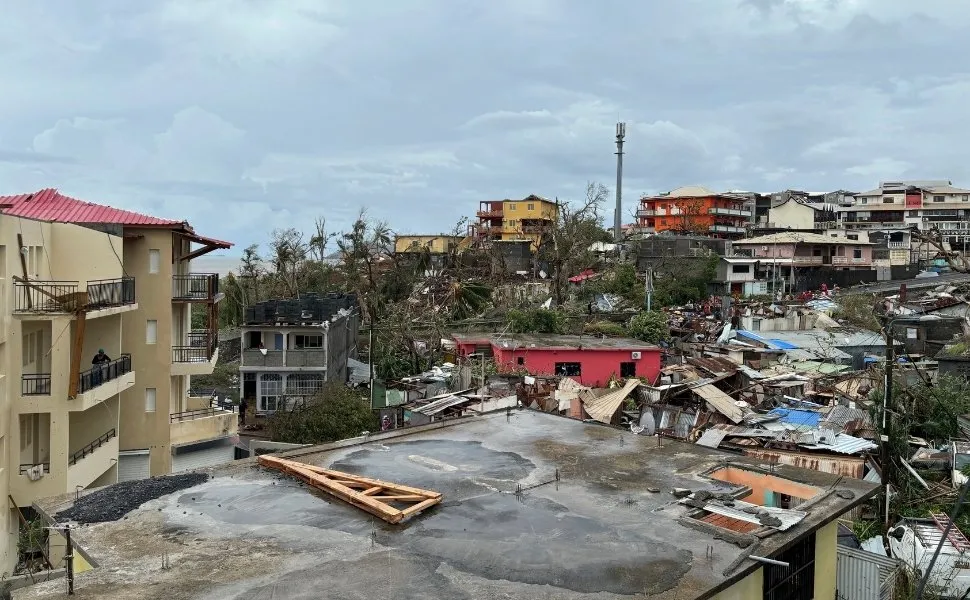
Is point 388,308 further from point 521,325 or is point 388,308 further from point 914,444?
point 914,444

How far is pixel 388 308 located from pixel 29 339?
31.1 m

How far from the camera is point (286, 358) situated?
30.8m

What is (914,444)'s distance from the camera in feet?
69.7

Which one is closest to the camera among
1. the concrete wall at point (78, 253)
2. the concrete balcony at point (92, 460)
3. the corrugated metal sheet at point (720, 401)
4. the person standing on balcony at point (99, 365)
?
the concrete balcony at point (92, 460)

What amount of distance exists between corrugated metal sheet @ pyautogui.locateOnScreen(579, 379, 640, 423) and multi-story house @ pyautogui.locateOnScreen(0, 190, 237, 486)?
1120cm

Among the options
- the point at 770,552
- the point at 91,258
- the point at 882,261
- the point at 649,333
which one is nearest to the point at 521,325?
the point at 649,333

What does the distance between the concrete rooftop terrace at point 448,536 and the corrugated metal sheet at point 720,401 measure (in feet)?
33.0

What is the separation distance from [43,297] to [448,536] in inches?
445

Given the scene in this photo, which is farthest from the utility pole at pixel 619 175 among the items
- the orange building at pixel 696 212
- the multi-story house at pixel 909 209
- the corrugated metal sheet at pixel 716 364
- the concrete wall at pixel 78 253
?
the concrete wall at pixel 78 253

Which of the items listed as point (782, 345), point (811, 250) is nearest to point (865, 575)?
Result: point (782, 345)

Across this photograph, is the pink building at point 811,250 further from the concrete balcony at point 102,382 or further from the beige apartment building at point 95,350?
the concrete balcony at point 102,382

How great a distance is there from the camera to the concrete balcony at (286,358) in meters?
30.6

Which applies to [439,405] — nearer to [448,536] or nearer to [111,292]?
[111,292]

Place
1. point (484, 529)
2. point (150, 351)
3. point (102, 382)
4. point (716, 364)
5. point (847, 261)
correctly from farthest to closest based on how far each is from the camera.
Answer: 1. point (847, 261)
2. point (716, 364)
3. point (150, 351)
4. point (102, 382)
5. point (484, 529)
